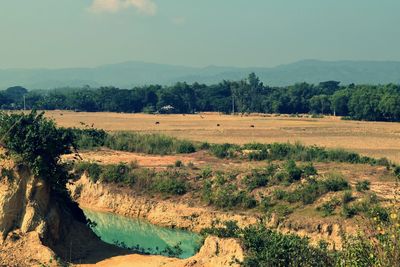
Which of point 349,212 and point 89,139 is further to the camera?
point 89,139

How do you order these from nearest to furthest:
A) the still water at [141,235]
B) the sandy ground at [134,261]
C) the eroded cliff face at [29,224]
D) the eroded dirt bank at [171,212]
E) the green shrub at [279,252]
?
1. the green shrub at [279,252]
2. the eroded cliff face at [29,224]
3. the sandy ground at [134,261]
4. the still water at [141,235]
5. the eroded dirt bank at [171,212]

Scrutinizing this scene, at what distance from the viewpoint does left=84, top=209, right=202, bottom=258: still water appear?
27266mm

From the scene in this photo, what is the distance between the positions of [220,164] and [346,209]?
15160 millimetres

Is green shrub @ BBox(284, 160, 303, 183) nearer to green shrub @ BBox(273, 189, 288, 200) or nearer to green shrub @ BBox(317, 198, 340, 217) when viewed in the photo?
green shrub @ BBox(273, 189, 288, 200)

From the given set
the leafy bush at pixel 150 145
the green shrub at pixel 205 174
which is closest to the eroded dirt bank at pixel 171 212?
the green shrub at pixel 205 174

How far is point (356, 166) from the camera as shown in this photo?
39750 mm

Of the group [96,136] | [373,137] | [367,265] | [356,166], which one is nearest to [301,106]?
[373,137]

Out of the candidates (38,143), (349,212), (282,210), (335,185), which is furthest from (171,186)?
(38,143)

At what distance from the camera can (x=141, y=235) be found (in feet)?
100

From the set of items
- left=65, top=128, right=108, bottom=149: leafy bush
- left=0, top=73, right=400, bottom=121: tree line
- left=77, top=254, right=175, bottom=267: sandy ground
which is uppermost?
left=0, top=73, right=400, bottom=121: tree line

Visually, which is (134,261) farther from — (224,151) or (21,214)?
(224,151)

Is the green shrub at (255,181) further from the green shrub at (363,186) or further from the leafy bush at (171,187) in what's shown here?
the green shrub at (363,186)

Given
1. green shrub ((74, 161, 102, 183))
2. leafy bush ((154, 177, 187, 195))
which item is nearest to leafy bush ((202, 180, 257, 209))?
leafy bush ((154, 177, 187, 195))

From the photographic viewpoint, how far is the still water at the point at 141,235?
2727 cm
